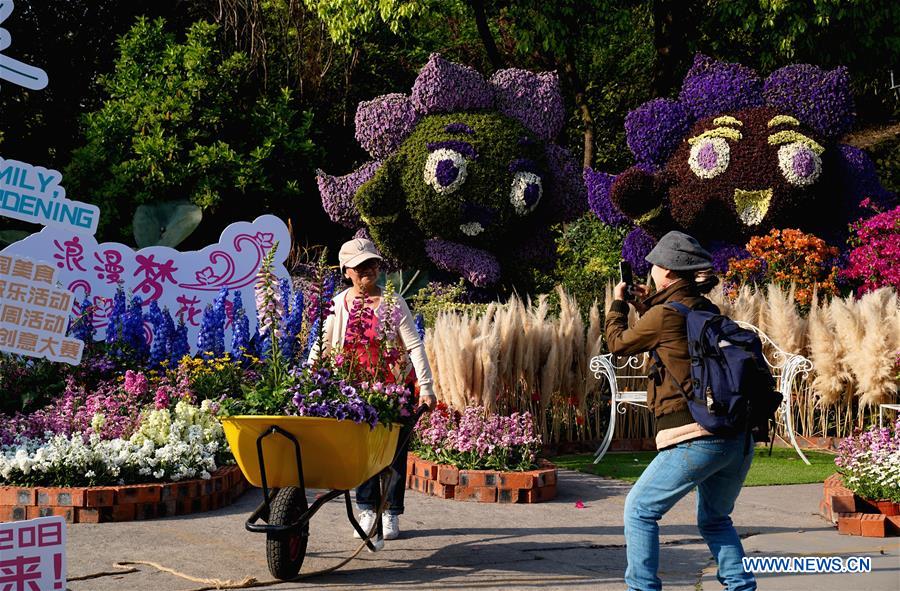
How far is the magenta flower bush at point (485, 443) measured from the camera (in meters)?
6.96

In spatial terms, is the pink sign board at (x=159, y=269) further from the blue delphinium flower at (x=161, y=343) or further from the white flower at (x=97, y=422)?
the white flower at (x=97, y=422)

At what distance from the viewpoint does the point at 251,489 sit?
282 inches

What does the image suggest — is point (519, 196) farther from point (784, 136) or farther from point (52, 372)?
point (52, 372)

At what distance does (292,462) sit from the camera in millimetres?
4562

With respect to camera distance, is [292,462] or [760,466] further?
[760,466]

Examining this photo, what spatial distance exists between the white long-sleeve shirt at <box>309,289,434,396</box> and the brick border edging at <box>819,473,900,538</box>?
2.33 meters

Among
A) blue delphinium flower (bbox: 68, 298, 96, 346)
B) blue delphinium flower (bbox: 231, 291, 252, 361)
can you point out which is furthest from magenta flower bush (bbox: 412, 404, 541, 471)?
blue delphinium flower (bbox: 68, 298, 96, 346)

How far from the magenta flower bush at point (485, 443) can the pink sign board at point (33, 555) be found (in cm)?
352

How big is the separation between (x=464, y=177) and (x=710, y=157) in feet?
10.1

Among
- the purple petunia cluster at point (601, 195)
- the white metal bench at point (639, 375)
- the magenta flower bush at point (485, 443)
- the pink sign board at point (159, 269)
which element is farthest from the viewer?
the purple petunia cluster at point (601, 195)

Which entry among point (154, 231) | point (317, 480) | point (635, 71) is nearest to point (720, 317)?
point (317, 480)

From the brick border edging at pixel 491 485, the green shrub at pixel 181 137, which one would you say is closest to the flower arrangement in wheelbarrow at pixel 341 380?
the brick border edging at pixel 491 485

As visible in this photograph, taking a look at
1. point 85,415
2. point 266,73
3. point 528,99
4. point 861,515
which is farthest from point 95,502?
point 266,73

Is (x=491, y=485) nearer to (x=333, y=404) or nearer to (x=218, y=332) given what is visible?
(x=333, y=404)
